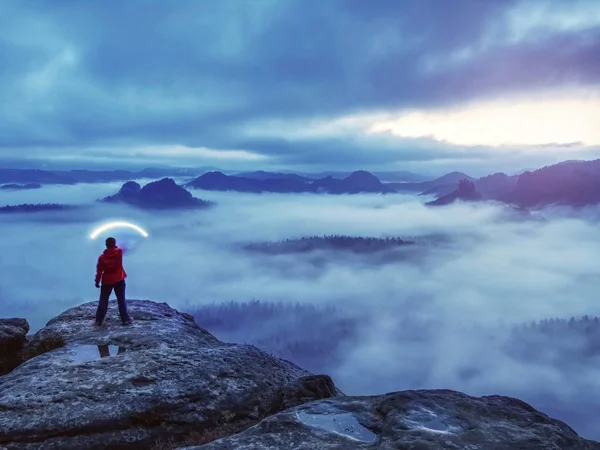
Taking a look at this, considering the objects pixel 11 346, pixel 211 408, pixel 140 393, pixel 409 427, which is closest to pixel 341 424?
pixel 409 427

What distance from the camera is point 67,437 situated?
13391mm

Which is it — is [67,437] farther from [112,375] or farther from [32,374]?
[32,374]

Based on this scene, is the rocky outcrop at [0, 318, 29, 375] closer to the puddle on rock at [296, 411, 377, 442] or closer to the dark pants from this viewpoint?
the dark pants

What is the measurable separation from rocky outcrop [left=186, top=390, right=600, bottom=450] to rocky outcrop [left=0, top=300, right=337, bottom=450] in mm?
2984

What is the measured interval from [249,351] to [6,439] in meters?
9.08

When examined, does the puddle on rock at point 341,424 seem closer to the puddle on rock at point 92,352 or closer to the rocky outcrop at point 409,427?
the rocky outcrop at point 409,427

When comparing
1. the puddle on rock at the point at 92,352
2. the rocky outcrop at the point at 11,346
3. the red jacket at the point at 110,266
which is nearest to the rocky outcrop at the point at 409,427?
the puddle on rock at the point at 92,352

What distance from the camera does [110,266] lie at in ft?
74.0

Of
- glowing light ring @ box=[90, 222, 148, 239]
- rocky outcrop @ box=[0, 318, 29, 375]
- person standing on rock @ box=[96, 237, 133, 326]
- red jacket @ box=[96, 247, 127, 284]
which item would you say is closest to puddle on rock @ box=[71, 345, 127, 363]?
person standing on rock @ box=[96, 237, 133, 326]

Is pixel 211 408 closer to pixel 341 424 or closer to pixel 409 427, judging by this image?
pixel 341 424

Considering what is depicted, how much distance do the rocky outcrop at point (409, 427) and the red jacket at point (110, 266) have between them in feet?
45.7

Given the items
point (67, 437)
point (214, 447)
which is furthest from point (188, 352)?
point (214, 447)

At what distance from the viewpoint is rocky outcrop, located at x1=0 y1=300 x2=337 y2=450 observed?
13.6 meters

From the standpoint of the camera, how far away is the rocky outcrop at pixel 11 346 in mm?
21766
